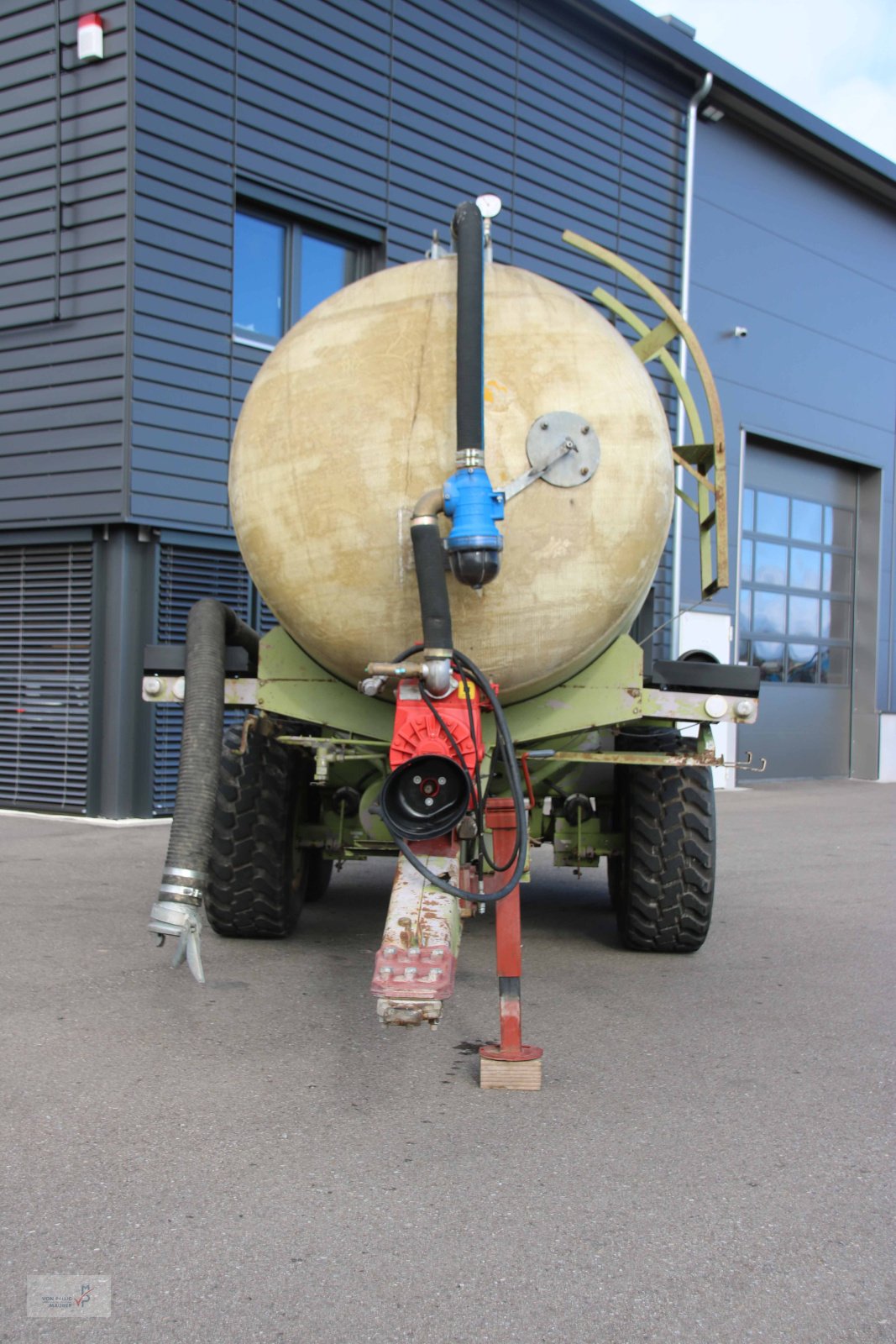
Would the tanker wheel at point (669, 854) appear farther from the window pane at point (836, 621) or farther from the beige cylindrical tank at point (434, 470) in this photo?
the window pane at point (836, 621)

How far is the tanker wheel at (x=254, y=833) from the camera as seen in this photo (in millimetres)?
5695

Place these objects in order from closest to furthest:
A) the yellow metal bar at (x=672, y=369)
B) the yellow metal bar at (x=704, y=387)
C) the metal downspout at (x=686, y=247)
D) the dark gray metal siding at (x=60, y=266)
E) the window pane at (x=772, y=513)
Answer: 1. the yellow metal bar at (x=704, y=387)
2. the yellow metal bar at (x=672, y=369)
3. the dark gray metal siding at (x=60, y=266)
4. the metal downspout at (x=686, y=247)
5. the window pane at (x=772, y=513)

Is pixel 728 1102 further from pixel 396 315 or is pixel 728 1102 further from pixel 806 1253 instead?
pixel 396 315

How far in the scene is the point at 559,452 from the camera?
13.7 feet

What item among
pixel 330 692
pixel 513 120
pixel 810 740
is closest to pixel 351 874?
pixel 330 692

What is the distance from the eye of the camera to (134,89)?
10.2 meters

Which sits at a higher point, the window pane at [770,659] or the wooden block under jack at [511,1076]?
the window pane at [770,659]

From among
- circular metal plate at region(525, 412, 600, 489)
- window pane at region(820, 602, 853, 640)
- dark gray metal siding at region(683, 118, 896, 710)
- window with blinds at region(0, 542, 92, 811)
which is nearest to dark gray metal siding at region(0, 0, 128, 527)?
window with blinds at region(0, 542, 92, 811)

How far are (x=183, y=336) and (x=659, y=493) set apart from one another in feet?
23.8

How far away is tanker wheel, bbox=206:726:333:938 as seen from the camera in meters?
5.70

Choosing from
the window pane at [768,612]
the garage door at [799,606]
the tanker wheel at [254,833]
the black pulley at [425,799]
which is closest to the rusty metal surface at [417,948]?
the black pulley at [425,799]

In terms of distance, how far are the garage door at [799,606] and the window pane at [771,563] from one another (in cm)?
1

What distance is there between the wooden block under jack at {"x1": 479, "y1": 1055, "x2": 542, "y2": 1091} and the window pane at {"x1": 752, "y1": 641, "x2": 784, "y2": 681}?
15.1 metres

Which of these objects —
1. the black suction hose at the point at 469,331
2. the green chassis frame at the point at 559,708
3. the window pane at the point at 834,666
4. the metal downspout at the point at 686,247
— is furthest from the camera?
the window pane at the point at 834,666
